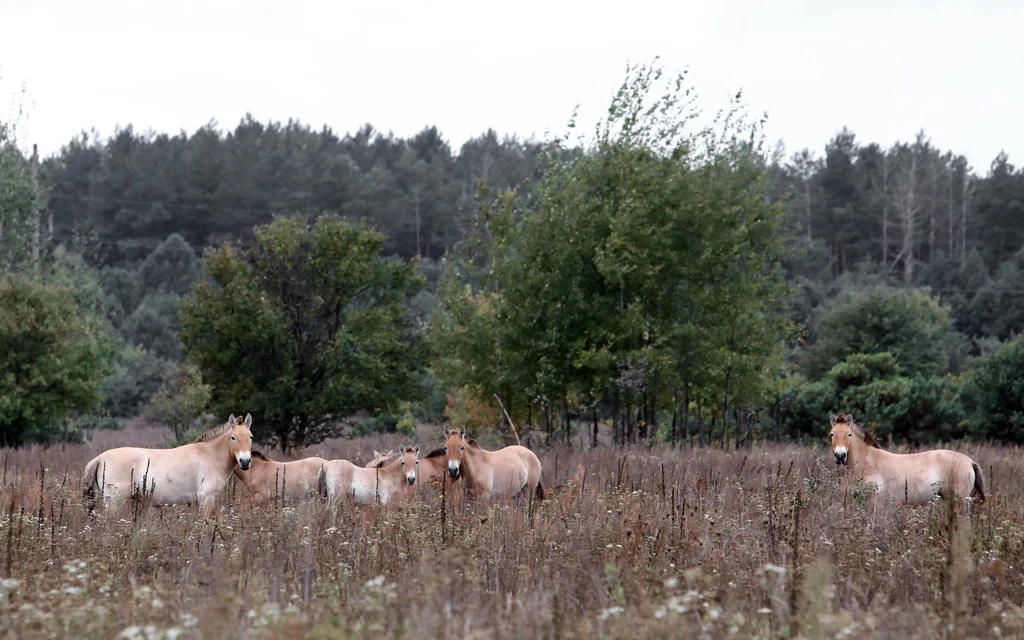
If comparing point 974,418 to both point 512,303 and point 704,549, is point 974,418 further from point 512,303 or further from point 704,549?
point 704,549

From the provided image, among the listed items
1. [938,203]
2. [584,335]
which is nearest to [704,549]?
[584,335]

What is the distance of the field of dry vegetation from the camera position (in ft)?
16.9

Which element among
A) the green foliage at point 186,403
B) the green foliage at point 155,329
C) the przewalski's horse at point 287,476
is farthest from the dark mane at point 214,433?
the green foliage at point 155,329

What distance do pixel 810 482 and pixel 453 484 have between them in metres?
4.67

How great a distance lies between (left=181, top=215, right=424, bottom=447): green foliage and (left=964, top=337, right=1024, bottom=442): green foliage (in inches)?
685

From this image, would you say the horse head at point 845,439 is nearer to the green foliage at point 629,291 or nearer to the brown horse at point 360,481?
the brown horse at point 360,481

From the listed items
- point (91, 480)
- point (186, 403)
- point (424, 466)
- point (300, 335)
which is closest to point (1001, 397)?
point (300, 335)

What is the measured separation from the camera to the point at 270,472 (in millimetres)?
14555

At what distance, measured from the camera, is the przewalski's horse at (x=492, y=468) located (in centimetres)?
1457

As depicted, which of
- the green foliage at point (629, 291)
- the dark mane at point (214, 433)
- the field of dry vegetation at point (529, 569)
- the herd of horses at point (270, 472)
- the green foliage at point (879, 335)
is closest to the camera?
the field of dry vegetation at point (529, 569)

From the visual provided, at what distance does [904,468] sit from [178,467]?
9333 mm

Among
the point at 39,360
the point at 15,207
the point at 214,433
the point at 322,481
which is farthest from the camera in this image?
the point at 15,207

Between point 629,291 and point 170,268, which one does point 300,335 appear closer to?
point 629,291

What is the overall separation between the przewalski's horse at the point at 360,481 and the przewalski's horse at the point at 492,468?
0.76m
